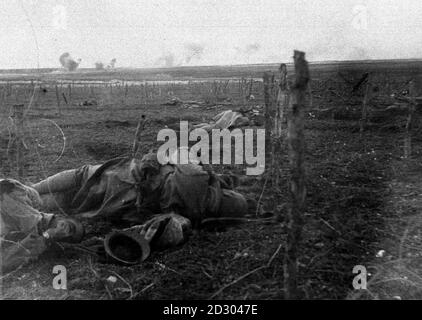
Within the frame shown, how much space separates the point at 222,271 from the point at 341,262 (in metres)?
1.27

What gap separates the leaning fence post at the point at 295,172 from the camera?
3.04 meters

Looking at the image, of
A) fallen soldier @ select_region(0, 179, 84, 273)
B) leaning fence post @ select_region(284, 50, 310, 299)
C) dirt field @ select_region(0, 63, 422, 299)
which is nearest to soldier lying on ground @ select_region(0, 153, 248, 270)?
fallen soldier @ select_region(0, 179, 84, 273)

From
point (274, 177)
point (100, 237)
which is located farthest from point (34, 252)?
point (274, 177)

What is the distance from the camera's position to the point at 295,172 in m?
3.14

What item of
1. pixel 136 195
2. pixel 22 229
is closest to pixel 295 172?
pixel 136 195

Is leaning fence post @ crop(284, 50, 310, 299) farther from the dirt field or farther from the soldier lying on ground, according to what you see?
A: the soldier lying on ground

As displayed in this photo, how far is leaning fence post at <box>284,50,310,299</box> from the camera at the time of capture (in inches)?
120

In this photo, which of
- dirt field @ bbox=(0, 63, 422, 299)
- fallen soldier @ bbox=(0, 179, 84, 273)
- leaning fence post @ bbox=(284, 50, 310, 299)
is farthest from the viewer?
fallen soldier @ bbox=(0, 179, 84, 273)

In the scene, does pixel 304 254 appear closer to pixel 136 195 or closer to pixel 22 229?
pixel 136 195

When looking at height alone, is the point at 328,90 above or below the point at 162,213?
above

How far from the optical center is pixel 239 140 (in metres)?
11.9

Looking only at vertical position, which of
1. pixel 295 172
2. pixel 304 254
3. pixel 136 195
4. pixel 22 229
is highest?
pixel 295 172

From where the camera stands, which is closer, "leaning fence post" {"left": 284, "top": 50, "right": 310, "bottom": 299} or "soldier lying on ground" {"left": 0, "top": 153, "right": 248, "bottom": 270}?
"leaning fence post" {"left": 284, "top": 50, "right": 310, "bottom": 299}
